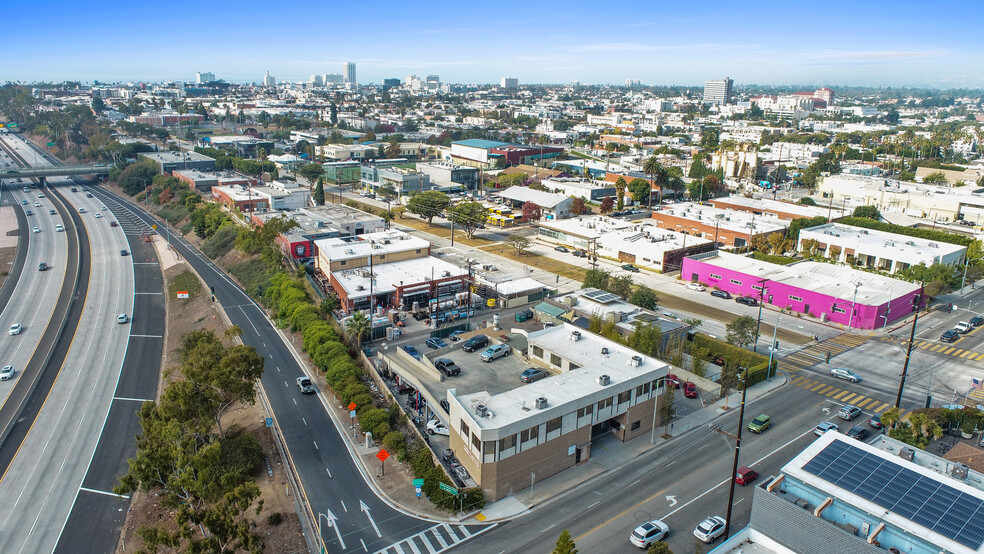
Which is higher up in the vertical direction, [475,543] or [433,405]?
[433,405]

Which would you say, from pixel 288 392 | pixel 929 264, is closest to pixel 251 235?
pixel 288 392

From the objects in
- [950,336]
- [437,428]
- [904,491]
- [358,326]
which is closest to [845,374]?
[950,336]

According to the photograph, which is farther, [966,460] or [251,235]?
[251,235]

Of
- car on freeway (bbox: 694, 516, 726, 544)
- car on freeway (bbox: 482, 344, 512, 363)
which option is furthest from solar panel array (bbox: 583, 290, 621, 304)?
car on freeway (bbox: 694, 516, 726, 544)

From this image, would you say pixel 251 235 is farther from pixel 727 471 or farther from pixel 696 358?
pixel 727 471

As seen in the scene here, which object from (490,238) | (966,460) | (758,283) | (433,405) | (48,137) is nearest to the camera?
(966,460)

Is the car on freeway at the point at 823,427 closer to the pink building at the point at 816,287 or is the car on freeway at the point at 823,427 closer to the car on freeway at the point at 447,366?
the pink building at the point at 816,287

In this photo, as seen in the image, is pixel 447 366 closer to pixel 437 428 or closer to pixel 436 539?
pixel 437 428
